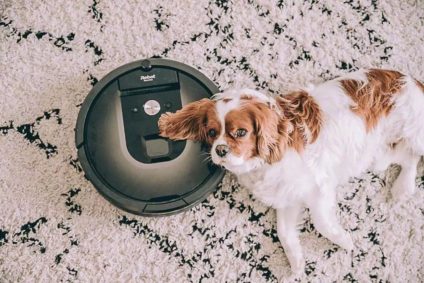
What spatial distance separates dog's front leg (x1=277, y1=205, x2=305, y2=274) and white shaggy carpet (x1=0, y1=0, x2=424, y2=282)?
0.16 feet

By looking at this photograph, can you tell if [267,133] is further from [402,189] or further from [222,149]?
[402,189]

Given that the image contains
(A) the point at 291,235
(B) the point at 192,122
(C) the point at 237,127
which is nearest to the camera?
(C) the point at 237,127

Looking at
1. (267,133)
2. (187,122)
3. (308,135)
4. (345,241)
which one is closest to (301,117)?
(308,135)

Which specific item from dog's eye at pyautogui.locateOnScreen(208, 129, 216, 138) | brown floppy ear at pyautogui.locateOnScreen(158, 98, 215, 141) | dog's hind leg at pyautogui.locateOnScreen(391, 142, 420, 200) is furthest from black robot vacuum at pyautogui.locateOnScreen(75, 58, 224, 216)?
dog's hind leg at pyautogui.locateOnScreen(391, 142, 420, 200)

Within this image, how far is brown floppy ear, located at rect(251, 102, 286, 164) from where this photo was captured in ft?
5.35

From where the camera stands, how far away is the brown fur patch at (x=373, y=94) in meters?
1.79

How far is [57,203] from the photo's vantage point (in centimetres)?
202

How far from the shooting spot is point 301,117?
1768mm

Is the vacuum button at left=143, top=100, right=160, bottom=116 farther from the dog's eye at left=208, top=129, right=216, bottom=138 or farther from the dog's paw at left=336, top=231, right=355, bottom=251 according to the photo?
the dog's paw at left=336, top=231, right=355, bottom=251

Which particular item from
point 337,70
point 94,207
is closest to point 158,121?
point 94,207

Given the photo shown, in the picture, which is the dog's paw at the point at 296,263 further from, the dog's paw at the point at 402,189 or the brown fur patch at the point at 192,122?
the brown fur patch at the point at 192,122

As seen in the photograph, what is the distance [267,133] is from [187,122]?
291mm

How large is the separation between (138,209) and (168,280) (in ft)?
1.01

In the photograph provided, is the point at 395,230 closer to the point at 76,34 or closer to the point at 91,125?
the point at 91,125
